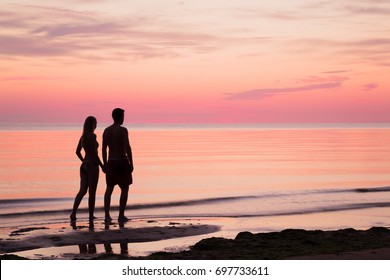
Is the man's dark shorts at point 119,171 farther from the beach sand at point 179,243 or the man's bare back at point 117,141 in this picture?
the beach sand at point 179,243

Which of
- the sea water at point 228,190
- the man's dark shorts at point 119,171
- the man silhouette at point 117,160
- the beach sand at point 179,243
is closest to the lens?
the beach sand at point 179,243

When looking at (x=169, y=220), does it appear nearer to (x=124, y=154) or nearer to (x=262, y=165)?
(x=124, y=154)

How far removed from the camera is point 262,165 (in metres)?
29.7

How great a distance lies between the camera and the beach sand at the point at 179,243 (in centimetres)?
905

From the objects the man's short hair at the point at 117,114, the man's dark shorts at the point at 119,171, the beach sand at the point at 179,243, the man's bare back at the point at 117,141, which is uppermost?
the man's short hair at the point at 117,114

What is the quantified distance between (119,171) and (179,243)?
2486 millimetres

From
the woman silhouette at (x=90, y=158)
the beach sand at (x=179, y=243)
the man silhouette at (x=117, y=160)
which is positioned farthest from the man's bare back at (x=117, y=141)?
the beach sand at (x=179, y=243)

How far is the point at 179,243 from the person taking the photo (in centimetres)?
1072

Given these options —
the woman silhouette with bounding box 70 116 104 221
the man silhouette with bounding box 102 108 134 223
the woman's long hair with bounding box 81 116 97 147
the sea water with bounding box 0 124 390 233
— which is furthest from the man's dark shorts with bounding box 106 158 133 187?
the sea water with bounding box 0 124 390 233

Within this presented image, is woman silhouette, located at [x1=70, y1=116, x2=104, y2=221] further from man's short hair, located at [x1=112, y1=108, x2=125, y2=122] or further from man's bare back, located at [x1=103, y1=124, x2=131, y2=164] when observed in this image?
man's short hair, located at [x1=112, y1=108, x2=125, y2=122]

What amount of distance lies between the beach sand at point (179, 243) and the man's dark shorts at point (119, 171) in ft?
2.99

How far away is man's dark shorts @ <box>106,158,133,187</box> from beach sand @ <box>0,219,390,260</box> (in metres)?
0.91

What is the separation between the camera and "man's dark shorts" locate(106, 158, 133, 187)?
12438 millimetres
